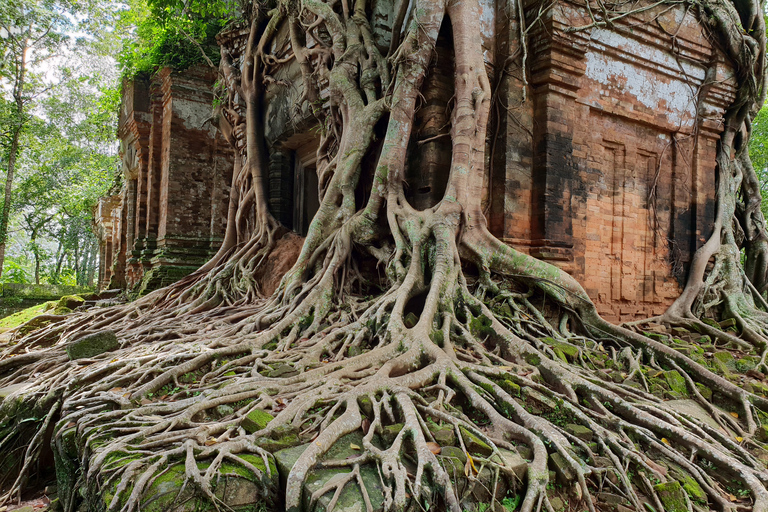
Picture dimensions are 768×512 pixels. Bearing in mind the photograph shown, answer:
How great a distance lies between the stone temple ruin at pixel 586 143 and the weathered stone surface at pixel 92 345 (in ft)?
10.6

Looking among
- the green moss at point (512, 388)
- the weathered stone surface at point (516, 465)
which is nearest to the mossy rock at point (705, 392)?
the green moss at point (512, 388)

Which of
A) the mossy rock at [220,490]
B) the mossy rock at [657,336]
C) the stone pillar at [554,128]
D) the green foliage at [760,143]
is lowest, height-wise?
the mossy rock at [220,490]

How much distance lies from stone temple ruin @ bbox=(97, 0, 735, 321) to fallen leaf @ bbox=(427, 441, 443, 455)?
301 cm

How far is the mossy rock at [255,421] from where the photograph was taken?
8.07 feet

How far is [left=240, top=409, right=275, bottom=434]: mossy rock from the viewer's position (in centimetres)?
246

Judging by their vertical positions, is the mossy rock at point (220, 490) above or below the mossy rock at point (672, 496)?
above

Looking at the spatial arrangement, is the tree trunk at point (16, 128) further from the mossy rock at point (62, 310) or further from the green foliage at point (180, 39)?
the mossy rock at point (62, 310)

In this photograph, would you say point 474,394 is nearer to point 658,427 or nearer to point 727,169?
point 658,427

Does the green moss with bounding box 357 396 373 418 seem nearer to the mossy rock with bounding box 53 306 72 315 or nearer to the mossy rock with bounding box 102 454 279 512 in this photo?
the mossy rock with bounding box 102 454 279 512

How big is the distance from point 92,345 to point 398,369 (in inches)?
124

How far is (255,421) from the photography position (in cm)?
248

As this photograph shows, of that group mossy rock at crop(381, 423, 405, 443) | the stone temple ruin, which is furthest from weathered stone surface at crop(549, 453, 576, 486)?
the stone temple ruin

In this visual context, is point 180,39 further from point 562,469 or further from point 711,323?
point 711,323

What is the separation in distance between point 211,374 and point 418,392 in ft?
5.09
